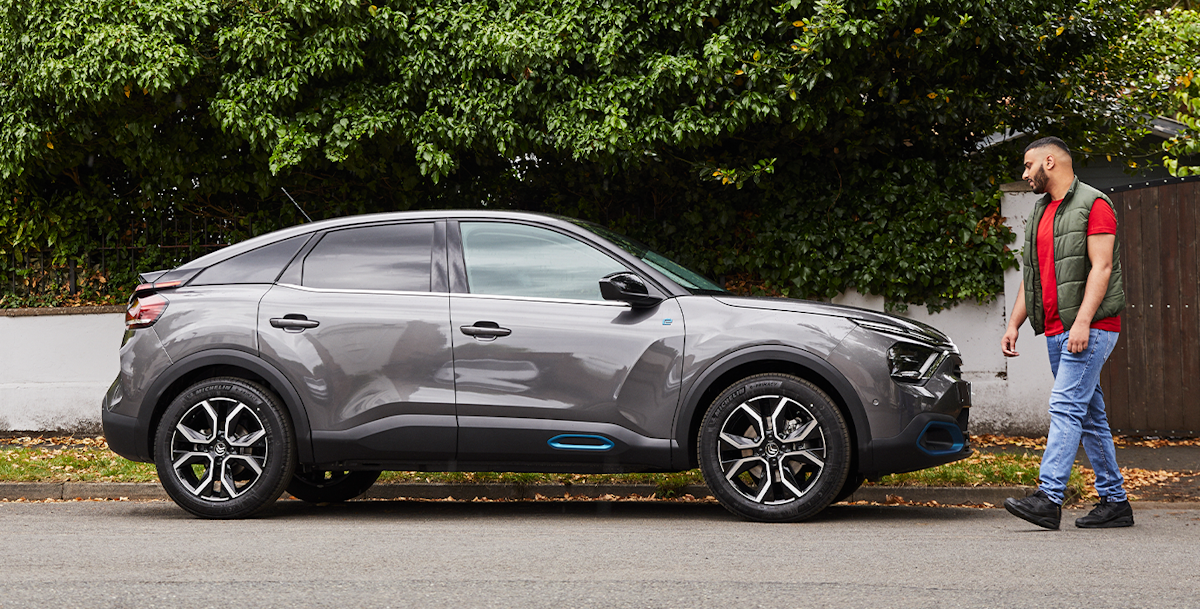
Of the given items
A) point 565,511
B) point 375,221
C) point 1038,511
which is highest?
point 375,221

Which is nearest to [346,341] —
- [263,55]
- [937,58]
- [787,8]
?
[263,55]

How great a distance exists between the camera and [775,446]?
5867mm

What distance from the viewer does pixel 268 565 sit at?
484 cm

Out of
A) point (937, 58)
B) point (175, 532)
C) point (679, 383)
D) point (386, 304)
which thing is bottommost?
point (175, 532)

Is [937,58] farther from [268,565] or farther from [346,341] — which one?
[268,565]

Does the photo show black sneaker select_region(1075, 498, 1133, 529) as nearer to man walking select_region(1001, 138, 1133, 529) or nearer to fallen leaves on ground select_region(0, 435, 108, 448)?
man walking select_region(1001, 138, 1133, 529)

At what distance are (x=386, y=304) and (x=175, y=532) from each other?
63.8 inches

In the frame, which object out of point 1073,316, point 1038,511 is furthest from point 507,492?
point 1073,316

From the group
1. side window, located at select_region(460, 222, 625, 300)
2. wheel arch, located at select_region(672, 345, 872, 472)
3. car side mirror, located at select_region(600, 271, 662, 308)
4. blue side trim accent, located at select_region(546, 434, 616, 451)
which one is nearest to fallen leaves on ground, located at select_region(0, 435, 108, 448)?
side window, located at select_region(460, 222, 625, 300)

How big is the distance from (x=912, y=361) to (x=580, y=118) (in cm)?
395

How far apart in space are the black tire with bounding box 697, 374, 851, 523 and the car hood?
1.28ft

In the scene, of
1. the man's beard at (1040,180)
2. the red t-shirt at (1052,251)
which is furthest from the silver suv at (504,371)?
the man's beard at (1040,180)

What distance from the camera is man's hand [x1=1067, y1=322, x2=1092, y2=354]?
18.4ft

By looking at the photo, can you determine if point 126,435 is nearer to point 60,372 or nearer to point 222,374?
point 222,374
